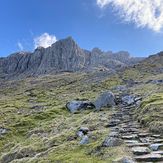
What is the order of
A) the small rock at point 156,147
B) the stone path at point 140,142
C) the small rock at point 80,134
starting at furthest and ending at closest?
the small rock at point 80,134
the small rock at point 156,147
the stone path at point 140,142

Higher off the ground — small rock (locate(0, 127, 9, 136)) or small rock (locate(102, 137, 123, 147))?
small rock (locate(0, 127, 9, 136))

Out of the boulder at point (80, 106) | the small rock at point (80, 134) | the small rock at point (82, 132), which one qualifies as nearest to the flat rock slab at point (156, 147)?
the small rock at point (80, 134)

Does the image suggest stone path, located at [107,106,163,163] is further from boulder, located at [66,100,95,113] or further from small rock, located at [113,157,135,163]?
boulder, located at [66,100,95,113]

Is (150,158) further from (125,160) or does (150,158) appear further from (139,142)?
(139,142)

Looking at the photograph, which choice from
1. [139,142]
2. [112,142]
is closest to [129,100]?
[139,142]

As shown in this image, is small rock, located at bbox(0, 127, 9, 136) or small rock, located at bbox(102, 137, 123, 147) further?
small rock, located at bbox(0, 127, 9, 136)

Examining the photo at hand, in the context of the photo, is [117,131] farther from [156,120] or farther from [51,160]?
[51,160]

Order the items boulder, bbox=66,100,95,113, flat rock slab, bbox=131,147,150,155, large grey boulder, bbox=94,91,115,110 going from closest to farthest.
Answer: flat rock slab, bbox=131,147,150,155
large grey boulder, bbox=94,91,115,110
boulder, bbox=66,100,95,113

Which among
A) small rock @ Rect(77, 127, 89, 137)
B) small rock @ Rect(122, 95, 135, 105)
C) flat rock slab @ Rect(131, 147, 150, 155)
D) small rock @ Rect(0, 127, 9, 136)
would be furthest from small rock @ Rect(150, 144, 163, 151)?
small rock @ Rect(0, 127, 9, 136)

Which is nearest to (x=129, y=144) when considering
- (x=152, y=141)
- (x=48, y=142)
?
(x=152, y=141)

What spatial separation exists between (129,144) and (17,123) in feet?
136

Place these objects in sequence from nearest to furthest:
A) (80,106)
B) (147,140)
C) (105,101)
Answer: (147,140) → (105,101) → (80,106)

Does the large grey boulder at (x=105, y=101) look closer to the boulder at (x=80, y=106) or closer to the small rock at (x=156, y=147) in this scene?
the boulder at (x=80, y=106)

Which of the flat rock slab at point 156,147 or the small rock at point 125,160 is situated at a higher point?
the flat rock slab at point 156,147
